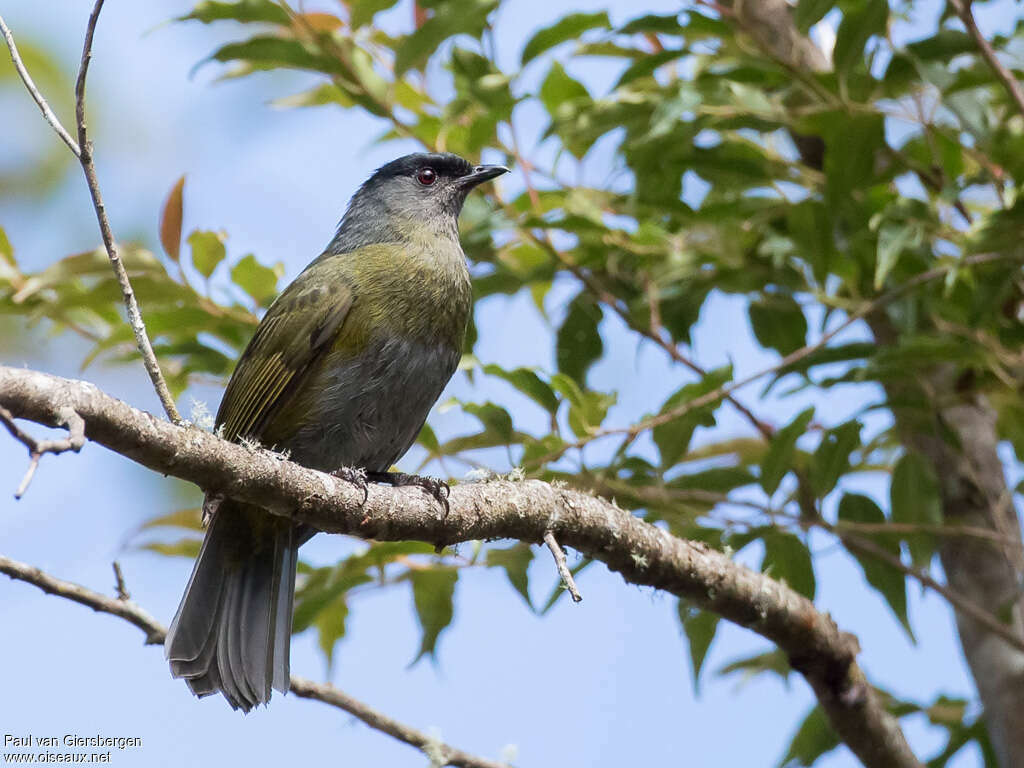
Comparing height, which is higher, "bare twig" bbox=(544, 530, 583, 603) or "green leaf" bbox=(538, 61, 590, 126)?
"green leaf" bbox=(538, 61, 590, 126)

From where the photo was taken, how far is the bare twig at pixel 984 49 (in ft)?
10.0

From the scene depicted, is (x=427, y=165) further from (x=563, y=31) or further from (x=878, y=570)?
(x=878, y=570)

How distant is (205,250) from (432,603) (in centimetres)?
120

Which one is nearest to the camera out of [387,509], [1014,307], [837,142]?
[387,509]

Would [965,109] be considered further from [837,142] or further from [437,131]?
[437,131]

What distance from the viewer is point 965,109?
3236 millimetres

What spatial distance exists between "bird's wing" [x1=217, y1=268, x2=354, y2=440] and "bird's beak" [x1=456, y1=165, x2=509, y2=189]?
93cm

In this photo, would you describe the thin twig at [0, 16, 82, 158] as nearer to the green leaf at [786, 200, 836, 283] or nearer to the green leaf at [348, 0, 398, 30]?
the green leaf at [348, 0, 398, 30]

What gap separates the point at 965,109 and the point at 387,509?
190cm

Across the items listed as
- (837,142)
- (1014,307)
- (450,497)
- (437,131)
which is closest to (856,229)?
(837,142)

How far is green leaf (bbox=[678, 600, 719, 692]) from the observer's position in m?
3.28

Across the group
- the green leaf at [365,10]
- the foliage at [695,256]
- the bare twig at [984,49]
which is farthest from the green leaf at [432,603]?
the bare twig at [984,49]

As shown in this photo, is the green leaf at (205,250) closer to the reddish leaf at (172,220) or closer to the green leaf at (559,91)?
the reddish leaf at (172,220)

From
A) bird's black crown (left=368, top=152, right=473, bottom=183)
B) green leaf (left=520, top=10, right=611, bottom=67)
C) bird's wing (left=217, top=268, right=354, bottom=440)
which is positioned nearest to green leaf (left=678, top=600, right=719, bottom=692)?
bird's wing (left=217, top=268, right=354, bottom=440)
